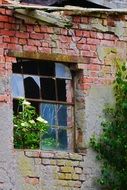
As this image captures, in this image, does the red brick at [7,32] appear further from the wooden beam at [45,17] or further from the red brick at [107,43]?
the red brick at [107,43]

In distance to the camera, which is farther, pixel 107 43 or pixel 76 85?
pixel 107 43

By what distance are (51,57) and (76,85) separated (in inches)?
22.9

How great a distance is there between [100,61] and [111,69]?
0.22 metres

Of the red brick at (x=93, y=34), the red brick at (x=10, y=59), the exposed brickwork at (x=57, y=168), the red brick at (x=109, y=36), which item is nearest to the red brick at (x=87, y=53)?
the red brick at (x=93, y=34)

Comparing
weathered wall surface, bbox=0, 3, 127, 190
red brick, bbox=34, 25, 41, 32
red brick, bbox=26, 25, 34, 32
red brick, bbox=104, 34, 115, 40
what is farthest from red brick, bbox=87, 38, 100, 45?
red brick, bbox=26, 25, 34, 32

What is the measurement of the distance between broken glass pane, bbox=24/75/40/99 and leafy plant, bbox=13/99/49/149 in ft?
0.76

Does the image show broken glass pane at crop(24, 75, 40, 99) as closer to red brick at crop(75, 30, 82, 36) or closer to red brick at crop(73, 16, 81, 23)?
red brick at crop(75, 30, 82, 36)

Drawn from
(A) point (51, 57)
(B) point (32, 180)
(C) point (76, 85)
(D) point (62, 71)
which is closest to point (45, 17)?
(A) point (51, 57)

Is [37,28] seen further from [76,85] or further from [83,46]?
[76,85]

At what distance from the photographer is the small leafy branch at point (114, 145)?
12016mm

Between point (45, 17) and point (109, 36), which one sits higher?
point (45, 17)

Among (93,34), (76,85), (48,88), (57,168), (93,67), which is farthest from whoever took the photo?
(93,34)

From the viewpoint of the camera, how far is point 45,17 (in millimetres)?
11531

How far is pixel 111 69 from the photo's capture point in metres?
12.5
